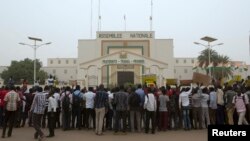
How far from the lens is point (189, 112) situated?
1487cm

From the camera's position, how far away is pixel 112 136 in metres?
12.5

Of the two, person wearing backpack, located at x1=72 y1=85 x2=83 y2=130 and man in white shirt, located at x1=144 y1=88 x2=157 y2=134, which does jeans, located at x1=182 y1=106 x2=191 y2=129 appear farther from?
person wearing backpack, located at x1=72 y1=85 x2=83 y2=130

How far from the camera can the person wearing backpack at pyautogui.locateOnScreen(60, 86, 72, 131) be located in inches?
559

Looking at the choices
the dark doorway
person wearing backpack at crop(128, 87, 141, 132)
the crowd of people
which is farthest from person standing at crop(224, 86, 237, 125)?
the dark doorway

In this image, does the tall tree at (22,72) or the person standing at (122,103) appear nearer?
the person standing at (122,103)

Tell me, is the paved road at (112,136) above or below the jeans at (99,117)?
below

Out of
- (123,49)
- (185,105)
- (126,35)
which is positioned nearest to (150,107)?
(185,105)

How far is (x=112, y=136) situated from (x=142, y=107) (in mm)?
1785

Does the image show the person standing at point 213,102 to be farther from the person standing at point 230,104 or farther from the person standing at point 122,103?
the person standing at point 122,103

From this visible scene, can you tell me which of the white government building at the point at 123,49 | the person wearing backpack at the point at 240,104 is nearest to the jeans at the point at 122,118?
the person wearing backpack at the point at 240,104

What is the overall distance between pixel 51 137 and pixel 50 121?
57 centimetres

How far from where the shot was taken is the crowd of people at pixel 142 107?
43.1ft

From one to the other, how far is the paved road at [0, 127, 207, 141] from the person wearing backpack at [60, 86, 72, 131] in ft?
1.66

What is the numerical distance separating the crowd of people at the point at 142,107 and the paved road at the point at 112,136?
1.48ft
